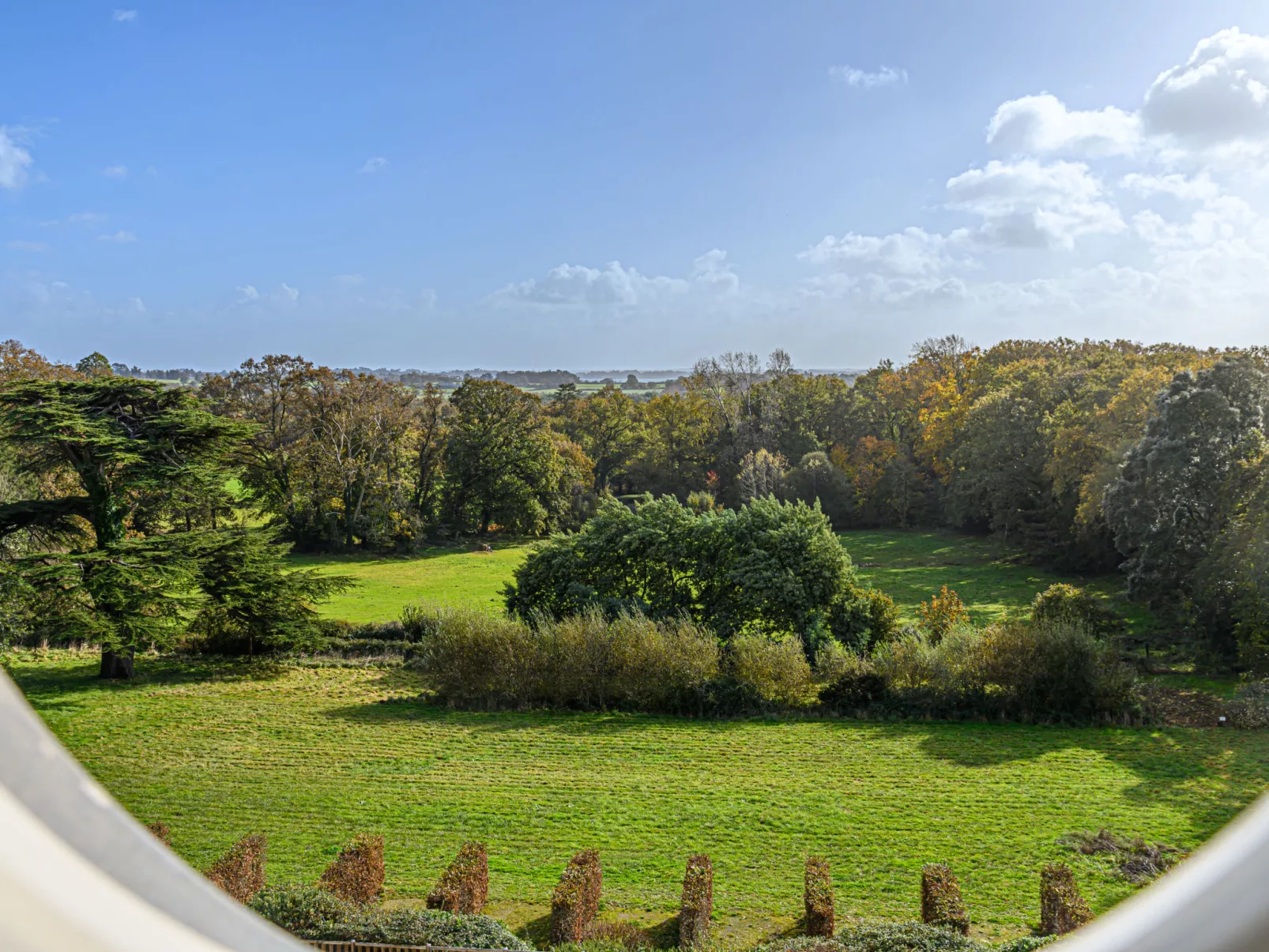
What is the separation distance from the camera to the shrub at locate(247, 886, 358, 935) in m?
7.12

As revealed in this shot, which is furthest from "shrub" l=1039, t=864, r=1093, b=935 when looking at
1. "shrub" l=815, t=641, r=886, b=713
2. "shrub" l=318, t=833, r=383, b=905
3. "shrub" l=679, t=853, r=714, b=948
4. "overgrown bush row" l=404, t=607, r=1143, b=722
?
"shrub" l=815, t=641, r=886, b=713

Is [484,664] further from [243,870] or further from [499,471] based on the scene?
[499,471]

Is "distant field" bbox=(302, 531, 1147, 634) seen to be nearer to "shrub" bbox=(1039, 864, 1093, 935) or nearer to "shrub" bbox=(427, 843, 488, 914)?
"shrub" bbox=(427, 843, 488, 914)

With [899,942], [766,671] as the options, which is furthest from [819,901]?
[766,671]

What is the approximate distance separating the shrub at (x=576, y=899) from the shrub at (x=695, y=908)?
1003mm

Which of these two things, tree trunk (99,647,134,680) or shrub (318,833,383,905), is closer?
shrub (318,833,383,905)

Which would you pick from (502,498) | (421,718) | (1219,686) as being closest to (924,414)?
(502,498)

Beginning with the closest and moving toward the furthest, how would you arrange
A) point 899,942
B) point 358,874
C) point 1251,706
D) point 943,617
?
1. point 899,942
2. point 358,874
3. point 1251,706
4. point 943,617

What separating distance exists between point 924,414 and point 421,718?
34345 millimetres

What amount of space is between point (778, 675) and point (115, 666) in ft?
51.3

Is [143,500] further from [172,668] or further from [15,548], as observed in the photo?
[172,668]

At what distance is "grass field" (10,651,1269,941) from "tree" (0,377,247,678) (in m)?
1.85

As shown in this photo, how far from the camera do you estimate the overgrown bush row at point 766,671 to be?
16250 millimetres

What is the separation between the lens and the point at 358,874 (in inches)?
341
